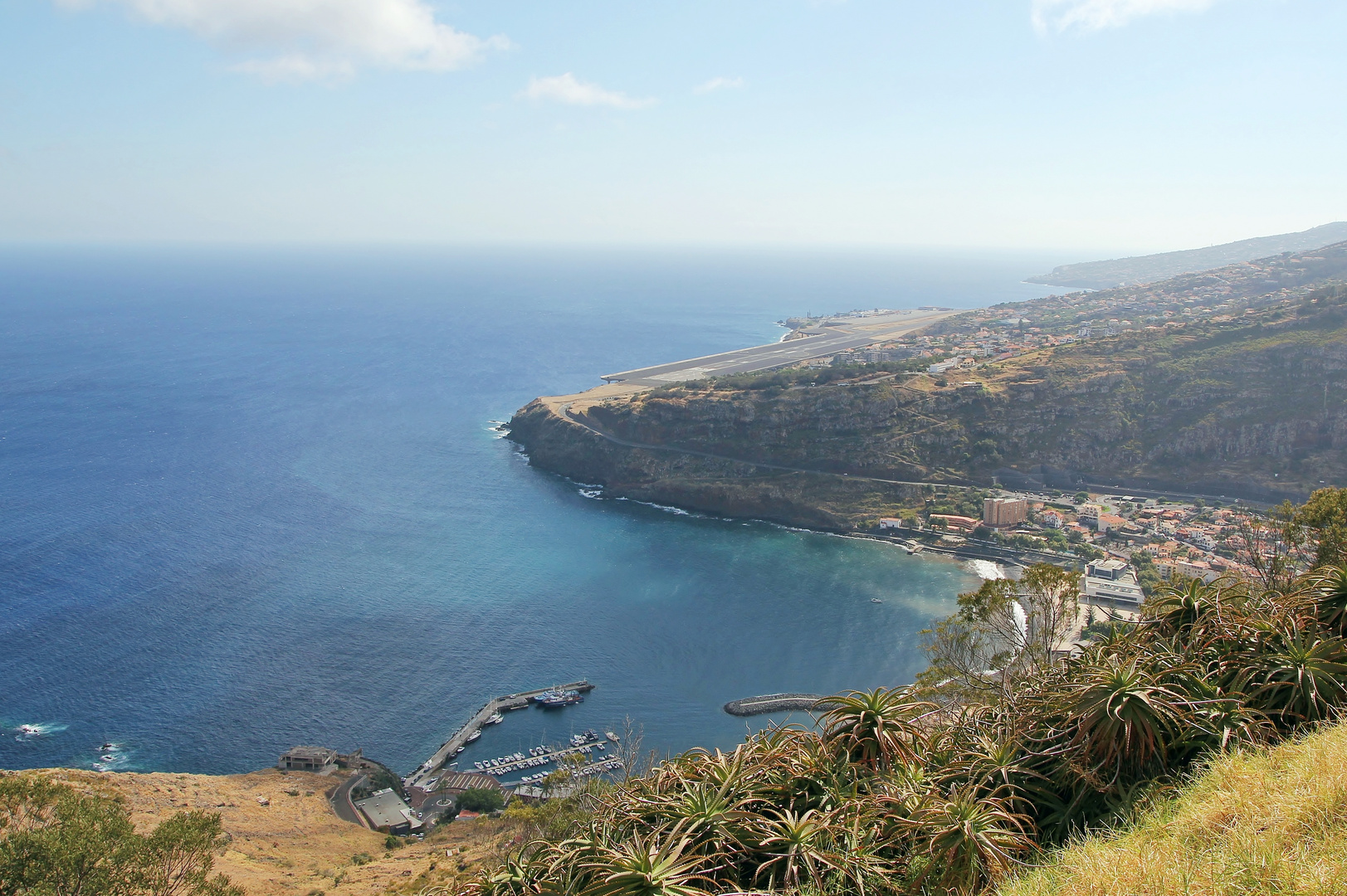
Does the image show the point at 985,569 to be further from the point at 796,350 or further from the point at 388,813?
the point at 796,350

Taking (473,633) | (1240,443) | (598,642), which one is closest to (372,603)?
(473,633)

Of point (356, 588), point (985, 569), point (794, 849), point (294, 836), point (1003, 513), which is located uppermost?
point (794, 849)

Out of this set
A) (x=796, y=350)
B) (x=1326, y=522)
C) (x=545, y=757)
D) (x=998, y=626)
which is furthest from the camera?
(x=796, y=350)

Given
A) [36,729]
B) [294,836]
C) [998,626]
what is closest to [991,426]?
[998,626]

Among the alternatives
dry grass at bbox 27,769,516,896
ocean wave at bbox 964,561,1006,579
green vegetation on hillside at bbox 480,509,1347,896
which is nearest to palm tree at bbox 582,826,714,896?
green vegetation on hillside at bbox 480,509,1347,896

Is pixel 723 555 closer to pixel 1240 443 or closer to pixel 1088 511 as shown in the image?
pixel 1088 511

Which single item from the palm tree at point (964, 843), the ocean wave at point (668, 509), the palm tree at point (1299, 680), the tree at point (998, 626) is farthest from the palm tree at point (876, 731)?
the ocean wave at point (668, 509)
